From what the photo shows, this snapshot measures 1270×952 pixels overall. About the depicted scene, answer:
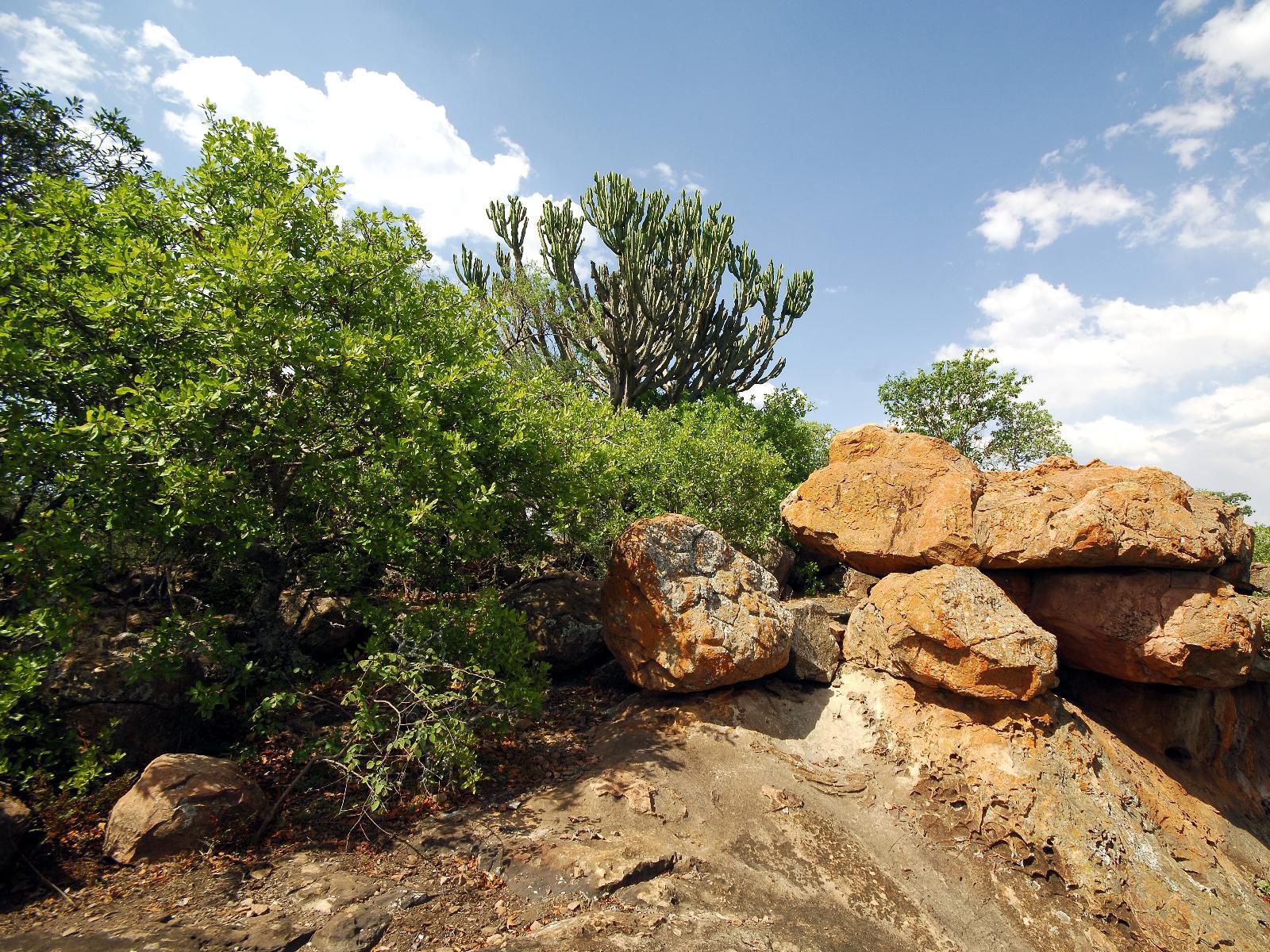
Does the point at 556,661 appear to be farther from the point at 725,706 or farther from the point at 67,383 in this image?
the point at 67,383

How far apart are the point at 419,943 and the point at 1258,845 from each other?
12904mm

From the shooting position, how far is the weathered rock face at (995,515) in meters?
8.98

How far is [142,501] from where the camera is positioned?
19.4 feet

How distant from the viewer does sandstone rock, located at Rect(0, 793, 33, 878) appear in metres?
5.10

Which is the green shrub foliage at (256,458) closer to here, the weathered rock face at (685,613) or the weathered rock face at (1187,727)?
the weathered rock face at (685,613)

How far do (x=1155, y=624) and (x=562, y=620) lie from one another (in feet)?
29.2

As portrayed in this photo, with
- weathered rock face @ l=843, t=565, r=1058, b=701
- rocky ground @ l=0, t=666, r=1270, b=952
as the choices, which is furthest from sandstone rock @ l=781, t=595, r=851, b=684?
weathered rock face @ l=843, t=565, r=1058, b=701

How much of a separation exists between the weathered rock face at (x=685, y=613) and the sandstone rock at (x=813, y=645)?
2.30 feet

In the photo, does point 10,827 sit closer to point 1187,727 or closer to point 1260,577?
point 1187,727

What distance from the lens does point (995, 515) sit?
9844 mm

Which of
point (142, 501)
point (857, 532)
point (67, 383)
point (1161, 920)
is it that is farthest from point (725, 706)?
point (67, 383)

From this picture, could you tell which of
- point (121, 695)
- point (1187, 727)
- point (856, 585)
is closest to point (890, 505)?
point (856, 585)

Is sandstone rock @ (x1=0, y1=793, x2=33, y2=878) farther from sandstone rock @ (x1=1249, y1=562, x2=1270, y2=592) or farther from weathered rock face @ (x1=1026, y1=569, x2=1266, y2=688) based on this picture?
sandstone rock @ (x1=1249, y1=562, x2=1270, y2=592)

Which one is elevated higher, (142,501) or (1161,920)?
(142,501)
